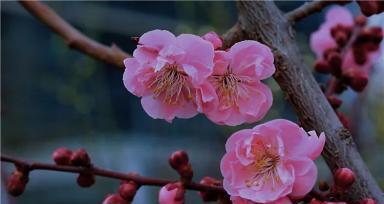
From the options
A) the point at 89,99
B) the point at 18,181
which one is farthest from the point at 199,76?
the point at 89,99

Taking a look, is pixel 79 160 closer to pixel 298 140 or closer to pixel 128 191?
pixel 128 191

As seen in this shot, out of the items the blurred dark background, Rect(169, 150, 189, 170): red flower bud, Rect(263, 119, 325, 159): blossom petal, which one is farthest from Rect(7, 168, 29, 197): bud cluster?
the blurred dark background

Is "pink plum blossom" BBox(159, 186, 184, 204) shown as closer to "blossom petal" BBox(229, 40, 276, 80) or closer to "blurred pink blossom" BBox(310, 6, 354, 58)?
"blossom petal" BBox(229, 40, 276, 80)

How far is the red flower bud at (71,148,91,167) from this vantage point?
0.60 metres

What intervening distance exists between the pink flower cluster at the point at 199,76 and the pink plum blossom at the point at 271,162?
0.8 inches

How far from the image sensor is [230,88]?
500 millimetres

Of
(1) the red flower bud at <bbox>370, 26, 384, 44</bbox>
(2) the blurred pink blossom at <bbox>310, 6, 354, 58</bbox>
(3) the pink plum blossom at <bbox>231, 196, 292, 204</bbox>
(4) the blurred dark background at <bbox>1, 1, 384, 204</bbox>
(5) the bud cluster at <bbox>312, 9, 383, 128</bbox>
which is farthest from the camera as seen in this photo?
(4) the blurred dark background at <bbox>1, 1, 384, 204</bbox>

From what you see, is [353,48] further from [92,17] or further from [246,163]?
[92,17]

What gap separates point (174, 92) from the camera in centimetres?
50

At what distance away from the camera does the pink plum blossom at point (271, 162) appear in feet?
1.53

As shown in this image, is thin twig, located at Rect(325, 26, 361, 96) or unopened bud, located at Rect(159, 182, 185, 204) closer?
unopened bud, located at Rect(159, 182, 185, 204)

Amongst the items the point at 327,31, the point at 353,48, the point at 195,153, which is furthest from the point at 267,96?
the point at 195,153

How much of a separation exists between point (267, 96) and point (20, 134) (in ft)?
7.00

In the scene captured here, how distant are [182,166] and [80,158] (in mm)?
96
